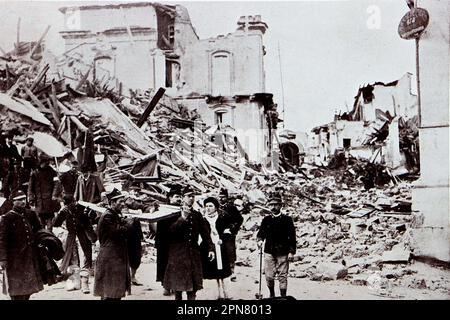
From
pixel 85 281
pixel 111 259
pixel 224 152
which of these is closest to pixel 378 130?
pixel 224 152

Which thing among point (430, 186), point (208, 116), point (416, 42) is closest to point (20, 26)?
point (208, 116)

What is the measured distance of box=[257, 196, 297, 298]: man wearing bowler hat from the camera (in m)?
5.64

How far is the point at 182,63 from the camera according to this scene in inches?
270

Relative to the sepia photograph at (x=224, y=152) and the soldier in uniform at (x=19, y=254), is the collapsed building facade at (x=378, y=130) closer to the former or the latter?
the sepia photograph at (x=224, y=152)

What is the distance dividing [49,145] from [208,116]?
1950 mm

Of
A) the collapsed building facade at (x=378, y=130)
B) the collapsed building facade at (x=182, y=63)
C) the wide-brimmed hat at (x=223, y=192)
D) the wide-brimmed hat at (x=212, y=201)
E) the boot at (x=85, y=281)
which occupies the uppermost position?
the collapsed building facade at (x=182, y=63)

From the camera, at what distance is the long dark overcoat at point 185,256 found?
17.4 ft

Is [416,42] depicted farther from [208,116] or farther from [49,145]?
[49,145]

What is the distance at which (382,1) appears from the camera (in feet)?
20.9

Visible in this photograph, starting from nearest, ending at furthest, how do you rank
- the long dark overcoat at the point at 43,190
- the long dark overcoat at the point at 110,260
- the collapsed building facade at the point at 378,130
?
1. the long dark overcoat at the point at 110,260
2. the long dark overcoat at the point at 43,190
3. the collapsed building facade at the point at 378,130

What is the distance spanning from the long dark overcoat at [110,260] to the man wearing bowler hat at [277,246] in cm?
148

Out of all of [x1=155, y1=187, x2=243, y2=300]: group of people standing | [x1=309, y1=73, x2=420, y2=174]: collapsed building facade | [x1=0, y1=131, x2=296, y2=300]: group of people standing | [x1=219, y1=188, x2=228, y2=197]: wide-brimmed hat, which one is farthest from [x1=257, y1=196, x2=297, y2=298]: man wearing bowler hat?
[x1=309, y1=73, x2=420, y2=174]: collapsed building facade

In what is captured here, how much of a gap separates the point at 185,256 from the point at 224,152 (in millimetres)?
1643

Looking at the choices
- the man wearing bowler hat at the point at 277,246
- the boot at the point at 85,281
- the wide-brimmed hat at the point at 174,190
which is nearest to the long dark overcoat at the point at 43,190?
the boot at the point at 85,281
